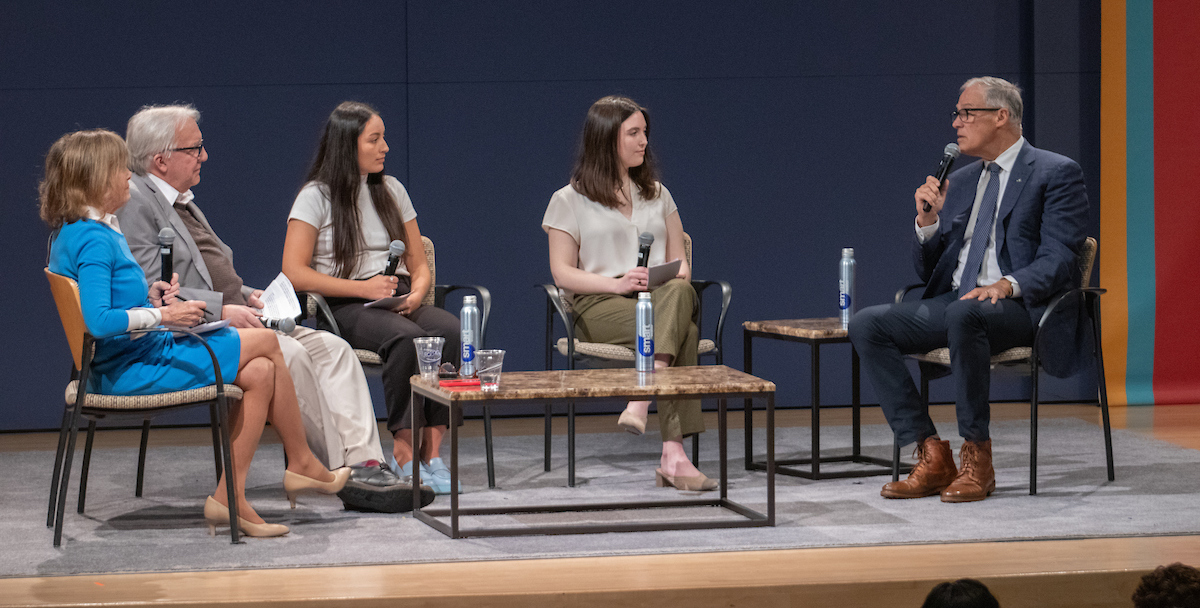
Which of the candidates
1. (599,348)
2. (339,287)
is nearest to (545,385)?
(599,348)

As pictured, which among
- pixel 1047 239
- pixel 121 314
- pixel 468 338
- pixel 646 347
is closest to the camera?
pixel 121 314

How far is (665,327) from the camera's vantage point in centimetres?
354

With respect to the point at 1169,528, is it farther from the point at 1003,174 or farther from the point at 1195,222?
the point at 1195,222

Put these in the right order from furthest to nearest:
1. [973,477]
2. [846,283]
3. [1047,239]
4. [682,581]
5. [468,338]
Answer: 1. [846,283]
2. [1047,239]
3. [973,477]
4. [468,338]
5. [682,581]

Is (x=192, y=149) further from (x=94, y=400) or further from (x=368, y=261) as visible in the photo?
(x=94, y=400)

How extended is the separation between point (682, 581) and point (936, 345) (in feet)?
4.54

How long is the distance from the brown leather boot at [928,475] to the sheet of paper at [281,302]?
5.74 feet

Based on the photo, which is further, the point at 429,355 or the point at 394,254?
the point at 394,254

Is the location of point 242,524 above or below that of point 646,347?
below

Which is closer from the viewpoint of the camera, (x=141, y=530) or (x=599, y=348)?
(x=141, y=530)

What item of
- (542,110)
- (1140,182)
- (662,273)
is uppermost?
(542,110)

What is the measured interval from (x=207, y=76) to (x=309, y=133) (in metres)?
0.47

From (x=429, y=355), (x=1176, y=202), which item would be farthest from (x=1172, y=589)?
(x=1176, y=202)

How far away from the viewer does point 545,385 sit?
9.73 feet
